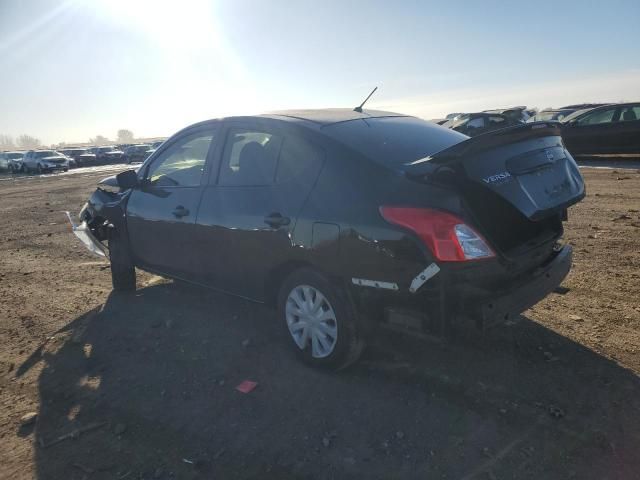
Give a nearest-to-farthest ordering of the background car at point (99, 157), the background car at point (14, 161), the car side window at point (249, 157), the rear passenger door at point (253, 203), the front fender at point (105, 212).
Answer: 1. the rear passenger door at point (253, 203)
2. the car side window at point (249, 157)
3. the front fender at point (105, 212)
4. the background car at point (14, 161)
5. the background car at point (99, 157)

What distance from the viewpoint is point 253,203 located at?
3.70 metres

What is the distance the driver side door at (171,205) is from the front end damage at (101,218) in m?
0.23

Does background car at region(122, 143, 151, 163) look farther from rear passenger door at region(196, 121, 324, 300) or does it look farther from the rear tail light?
the rear tail light

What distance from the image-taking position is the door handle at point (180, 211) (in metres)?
4.32

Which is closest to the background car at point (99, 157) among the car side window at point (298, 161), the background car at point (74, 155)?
the background car at point (74, 155)

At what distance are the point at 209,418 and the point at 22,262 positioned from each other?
5.46 m

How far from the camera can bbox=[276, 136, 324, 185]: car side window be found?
3336 mm

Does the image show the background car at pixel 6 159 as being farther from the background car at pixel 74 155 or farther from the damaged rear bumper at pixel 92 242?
the damaged rear bumper at pixel 92 242

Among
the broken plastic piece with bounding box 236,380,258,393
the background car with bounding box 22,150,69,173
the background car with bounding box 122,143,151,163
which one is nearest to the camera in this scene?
the broken plastic piece with bounding box 236,380,258,393

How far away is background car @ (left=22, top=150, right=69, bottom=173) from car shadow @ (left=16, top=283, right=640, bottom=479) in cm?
3753

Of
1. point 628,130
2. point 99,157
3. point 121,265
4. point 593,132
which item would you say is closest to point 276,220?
point 121,265

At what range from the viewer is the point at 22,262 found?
7.02 meters

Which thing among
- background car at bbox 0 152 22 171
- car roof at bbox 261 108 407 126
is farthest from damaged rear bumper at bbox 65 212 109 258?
background car at bbox 0 152 22 171

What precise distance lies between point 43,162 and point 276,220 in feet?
129
